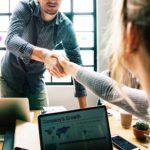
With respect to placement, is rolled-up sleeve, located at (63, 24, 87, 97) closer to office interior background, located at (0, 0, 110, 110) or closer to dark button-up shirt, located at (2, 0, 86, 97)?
dark button-up shirt, located at (2, 0, 86, 97)

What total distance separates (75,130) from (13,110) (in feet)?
1.68

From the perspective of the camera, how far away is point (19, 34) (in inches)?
76.5

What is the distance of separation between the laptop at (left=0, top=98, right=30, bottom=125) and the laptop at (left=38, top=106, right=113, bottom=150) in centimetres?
44

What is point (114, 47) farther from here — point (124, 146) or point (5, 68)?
point (5, 68)

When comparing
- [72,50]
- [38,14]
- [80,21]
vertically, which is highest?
[80,21]

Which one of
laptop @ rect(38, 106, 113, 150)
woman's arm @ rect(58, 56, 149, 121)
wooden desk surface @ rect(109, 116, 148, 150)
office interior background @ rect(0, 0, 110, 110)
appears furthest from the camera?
office interior background @ rect(0, 0, 110, 110)

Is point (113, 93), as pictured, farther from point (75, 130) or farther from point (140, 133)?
point (140, 133)

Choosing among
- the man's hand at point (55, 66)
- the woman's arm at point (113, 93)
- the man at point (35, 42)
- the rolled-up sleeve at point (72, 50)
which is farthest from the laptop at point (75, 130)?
the rolled-up sleeve at point (72, 50)

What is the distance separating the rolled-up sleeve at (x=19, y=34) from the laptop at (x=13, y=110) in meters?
0.38

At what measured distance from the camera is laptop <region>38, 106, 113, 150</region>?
1089mm

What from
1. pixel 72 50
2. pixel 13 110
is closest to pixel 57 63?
pixel 13 110

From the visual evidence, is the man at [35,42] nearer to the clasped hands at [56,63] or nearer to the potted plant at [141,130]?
the clasped hands at [56,63]

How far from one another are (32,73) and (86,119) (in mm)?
1182

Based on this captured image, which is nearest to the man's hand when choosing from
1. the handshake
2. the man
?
the handshake
